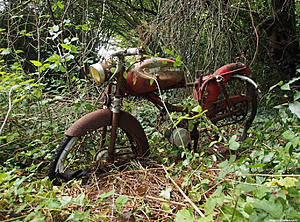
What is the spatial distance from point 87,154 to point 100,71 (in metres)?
0.97

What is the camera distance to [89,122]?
1.82 meters

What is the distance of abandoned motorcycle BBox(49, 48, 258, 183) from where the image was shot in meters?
1.79

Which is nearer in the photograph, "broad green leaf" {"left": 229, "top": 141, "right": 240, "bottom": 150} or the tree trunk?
"broad green leaf" {"left": 229, "top": 141, "right": 240, "bottom": 150}

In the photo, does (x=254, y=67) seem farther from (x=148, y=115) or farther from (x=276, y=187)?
(x=276, y=187)

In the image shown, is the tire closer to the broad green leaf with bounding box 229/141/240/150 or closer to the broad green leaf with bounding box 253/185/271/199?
the broad green leaf with bounding box 229/141/240/150

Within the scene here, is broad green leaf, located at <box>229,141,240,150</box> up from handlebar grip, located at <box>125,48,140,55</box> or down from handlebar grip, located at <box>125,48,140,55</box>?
down

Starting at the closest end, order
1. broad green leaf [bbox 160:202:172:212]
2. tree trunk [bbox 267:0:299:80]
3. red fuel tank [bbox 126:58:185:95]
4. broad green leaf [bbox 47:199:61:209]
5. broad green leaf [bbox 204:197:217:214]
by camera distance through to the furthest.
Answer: broad green leaf [bbox 204:197:217:214]
broad green leaf [bbox 47:199:61:209]
broad green leaf [bbox 160:202:172:212]
red fuel tank [bbox 126:58:185:95]
tree trunk [bbox 267:0:299:80]

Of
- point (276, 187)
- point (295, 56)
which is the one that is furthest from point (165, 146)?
point (295, 56)

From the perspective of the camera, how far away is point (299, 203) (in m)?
0.87

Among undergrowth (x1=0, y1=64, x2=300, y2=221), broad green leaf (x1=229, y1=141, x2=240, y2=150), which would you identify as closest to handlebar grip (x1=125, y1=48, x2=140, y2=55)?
undergrowth (x1=0, y1=64, x2=300, y2=221)

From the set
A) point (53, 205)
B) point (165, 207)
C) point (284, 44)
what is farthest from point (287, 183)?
point (284, 44)

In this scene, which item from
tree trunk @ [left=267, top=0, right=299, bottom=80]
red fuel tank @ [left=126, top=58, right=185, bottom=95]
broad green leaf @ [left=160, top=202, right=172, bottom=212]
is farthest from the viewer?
tree trunk @ [left=267, top=0, right=299, bottom=80]

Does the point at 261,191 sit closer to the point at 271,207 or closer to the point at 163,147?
the point at 271,207

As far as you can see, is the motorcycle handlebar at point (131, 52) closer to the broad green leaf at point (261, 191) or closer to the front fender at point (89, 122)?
the front fender at point (89, 122)
